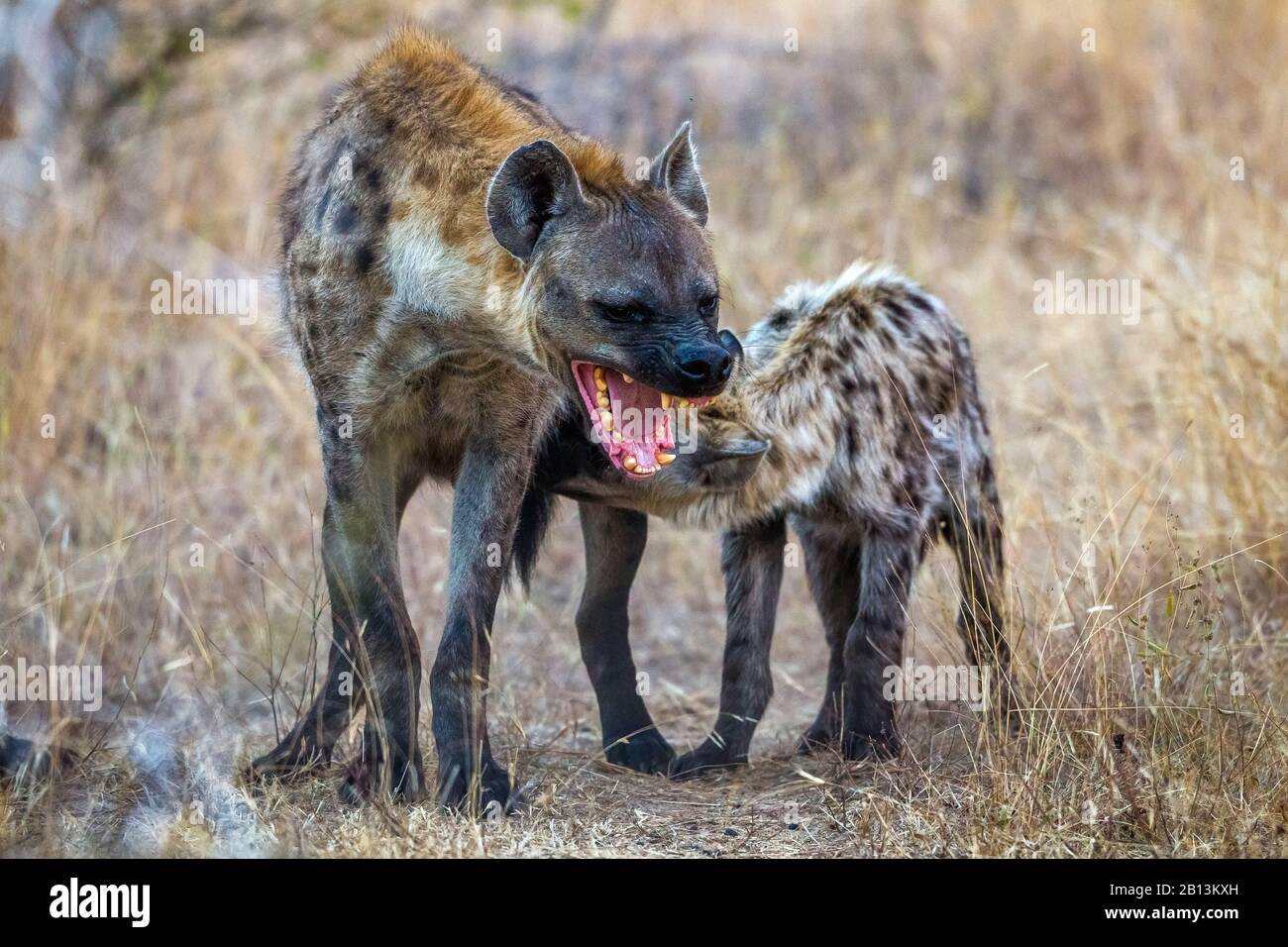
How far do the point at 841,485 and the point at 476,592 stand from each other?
1219mm

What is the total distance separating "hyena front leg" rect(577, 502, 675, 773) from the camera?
5.28 metres

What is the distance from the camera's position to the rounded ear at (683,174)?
4.60 meters

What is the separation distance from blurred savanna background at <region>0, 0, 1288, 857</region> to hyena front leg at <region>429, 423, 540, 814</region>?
223 millimetres

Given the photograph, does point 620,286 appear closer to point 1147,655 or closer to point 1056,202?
point 1147,655

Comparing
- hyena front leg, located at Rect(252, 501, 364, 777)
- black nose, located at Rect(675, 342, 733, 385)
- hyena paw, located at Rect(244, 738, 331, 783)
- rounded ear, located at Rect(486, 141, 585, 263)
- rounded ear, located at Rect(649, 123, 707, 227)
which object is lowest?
hyena paw, located at Rect(244, 738, 331, 783)

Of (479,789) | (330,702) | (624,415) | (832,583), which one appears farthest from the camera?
(832,583)

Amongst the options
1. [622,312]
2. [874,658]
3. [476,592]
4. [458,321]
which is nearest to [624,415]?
[622,312]

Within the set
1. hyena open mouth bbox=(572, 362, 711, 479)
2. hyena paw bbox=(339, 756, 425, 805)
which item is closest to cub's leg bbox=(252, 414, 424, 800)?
hyena paw bbox=(339, 756, 425, 805)

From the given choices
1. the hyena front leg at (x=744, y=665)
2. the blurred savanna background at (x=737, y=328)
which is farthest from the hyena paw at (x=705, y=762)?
the blurred savanna background at (x=737, y=328)

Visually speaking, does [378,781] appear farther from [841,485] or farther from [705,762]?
[841,485]

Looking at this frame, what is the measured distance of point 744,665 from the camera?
199 inches

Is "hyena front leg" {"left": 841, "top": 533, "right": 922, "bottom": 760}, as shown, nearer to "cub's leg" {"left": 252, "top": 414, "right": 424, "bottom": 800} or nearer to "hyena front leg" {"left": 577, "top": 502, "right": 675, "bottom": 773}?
"hyena front leg" {"left": 577, "top": 502, "right": 675, "bottom": 773}

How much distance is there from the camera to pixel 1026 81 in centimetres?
1092

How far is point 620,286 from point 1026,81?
24.5 feet
